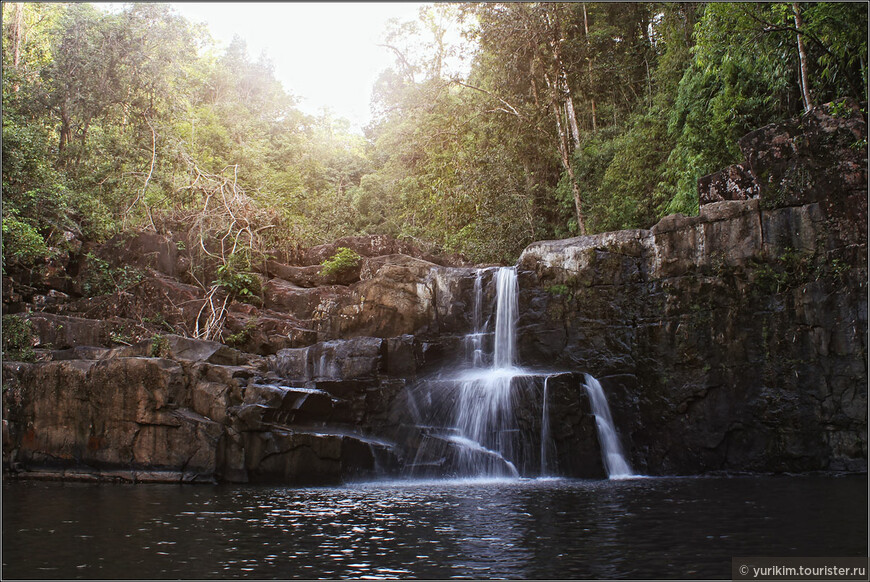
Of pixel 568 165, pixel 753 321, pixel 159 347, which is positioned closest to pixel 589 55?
pixel 568 165

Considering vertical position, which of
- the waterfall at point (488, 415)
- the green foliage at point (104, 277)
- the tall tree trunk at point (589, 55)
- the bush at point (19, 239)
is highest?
the tall tree trunk at point (589, 55)

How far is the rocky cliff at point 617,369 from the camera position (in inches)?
492

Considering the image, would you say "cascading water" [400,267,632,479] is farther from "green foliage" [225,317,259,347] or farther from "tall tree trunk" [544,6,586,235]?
"tall tree trunk" [544,6,586,235]

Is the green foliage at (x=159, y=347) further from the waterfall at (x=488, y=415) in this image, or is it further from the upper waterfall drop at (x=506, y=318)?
the upper waterfall drop at (x=506, y=318)

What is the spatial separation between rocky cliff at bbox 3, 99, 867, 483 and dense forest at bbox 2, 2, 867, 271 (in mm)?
2455

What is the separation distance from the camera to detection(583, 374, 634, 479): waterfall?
12672 millimetres

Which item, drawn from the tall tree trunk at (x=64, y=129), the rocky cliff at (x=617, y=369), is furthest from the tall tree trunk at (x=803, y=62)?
the tall tree trunk at (x=64, y=129)

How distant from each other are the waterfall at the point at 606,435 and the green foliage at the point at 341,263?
969cm

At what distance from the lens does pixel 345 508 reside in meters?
8.69

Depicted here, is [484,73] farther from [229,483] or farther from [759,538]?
[759,538]

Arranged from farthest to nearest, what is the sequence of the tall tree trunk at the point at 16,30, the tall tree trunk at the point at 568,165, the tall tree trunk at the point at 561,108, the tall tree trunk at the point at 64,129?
1. the tall tree trunk at the point at 16,30
2. the tall tree trunk at the point at 561,108
3. the tall tree trunk at the point at 568,165
4. the tall tree trunk at the point at 64,129

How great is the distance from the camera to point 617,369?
1435 cm

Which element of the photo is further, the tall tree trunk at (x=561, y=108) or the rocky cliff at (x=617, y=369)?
the tall tree trunk at (x=561, y=108)

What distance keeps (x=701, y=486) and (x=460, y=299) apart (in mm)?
8244
